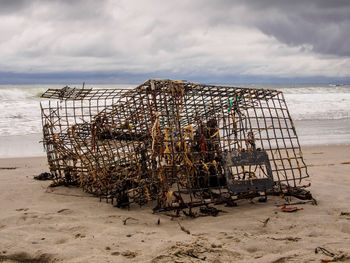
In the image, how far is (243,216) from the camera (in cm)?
354

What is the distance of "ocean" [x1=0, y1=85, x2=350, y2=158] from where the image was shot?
1070cm

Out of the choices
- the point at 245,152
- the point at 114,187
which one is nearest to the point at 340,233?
the point at 245,152

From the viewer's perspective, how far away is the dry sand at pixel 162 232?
253 centimetres

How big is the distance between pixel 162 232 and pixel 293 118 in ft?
49.8

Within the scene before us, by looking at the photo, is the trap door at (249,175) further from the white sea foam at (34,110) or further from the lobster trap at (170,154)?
the white sea foam at (34,110)

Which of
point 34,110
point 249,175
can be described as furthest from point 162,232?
point 34,110

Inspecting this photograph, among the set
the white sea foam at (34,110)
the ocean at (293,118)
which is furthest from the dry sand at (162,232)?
the white sea foam at (34,110)

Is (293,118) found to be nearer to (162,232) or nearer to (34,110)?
(34,110)

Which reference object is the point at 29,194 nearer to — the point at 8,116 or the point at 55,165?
the point at 55,165

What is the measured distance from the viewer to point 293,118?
54.8 ft

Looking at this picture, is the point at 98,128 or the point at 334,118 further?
the point at 334,118

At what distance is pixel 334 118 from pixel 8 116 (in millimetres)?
17080

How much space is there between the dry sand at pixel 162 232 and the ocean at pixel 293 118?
656 cm

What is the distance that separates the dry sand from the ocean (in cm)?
656
